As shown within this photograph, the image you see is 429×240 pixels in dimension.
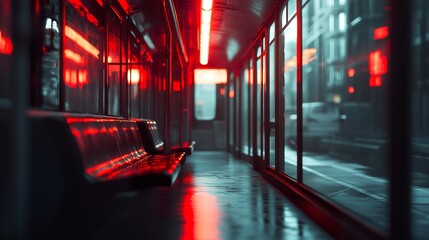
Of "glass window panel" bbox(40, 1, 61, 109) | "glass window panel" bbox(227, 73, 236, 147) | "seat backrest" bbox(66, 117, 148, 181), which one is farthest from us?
"glass window panel" bbox(227, 73, 236, 147)

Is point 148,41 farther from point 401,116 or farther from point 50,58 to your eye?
point 401,116

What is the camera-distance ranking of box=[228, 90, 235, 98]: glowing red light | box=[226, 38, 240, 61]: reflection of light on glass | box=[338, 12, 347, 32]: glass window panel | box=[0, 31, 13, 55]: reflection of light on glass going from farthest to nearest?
box=[338, 12, 347, 32]: glass window panel
box=[228, 90, 235, 98]: glowing red light
box=[226, 38, 240, 61]: reflection of light on glass
box=[0, 31, 13, 55]: reflection of light on glass

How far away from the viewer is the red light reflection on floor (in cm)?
339

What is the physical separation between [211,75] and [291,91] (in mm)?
5502

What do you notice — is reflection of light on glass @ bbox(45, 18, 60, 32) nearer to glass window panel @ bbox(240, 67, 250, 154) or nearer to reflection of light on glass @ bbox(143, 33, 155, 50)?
reflection of light on glass @ bbox(143, 33, 155, 50)

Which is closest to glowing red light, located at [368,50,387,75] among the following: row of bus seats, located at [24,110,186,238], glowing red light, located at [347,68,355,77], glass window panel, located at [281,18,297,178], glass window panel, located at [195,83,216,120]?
glowing red light, located at [347,68,355,77]

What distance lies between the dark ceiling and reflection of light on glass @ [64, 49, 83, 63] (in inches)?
44.5

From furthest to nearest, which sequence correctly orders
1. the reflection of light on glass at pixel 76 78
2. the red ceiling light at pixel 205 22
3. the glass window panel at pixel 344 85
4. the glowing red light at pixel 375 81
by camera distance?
the glowing red light at pixel 375 81 < the glass window panel at pixel 344 85 < the red ceiling light at pixel 205 22 < the reflection of light on glass at pixel 76 78

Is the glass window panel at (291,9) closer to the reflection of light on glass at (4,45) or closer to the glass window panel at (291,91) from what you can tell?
the glass window panel at (291,91)

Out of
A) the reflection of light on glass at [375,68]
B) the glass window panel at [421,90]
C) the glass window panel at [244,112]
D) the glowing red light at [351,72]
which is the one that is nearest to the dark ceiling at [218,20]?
the glass window panel at [244,112]

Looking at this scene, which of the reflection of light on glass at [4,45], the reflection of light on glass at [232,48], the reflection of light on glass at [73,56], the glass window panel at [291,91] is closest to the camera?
the reflection of light on glass at [4,45]

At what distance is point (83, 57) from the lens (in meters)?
5.82

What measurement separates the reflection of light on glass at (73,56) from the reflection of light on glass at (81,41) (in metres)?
0.13

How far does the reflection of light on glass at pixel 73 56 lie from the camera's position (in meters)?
5.29
